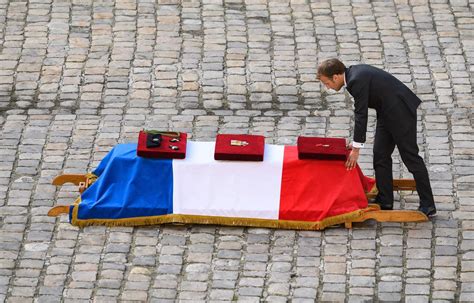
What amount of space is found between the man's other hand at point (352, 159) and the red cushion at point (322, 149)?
0.16 feet

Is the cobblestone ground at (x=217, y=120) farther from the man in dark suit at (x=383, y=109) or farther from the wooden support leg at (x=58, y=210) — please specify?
the man in dark suit at (x=383, y=109)

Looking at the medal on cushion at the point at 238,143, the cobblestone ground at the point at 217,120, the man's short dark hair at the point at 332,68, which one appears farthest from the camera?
the medal on cushion at the point at 238,143

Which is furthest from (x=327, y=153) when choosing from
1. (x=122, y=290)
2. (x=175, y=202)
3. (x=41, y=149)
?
(x=41, y=149)

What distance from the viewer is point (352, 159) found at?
11.0m

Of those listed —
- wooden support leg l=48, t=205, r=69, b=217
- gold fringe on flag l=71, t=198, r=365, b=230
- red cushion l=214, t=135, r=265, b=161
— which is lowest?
wooden support leg l=48, t=205, r=69, b=217

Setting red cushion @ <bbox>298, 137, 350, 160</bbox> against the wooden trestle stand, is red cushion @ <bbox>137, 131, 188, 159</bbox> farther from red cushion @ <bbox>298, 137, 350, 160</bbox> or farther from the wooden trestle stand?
red cushion @ <bbox>298, 137, 350, 160</bbox>

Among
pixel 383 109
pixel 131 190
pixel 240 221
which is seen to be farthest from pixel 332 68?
pixel 131 190

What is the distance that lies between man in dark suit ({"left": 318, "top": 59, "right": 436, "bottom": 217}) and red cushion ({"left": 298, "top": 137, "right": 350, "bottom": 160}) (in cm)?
12

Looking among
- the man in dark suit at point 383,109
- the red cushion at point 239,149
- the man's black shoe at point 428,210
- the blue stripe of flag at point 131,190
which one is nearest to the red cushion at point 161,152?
the blue stripe of flag at point 131,190

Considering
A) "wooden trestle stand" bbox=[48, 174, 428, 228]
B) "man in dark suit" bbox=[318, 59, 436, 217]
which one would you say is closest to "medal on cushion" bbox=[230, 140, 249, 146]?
"man in dark suit" bbox=[318, 59, 436, 217]

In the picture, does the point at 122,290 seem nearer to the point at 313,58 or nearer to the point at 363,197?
the point at 363,197

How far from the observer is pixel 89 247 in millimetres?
10953

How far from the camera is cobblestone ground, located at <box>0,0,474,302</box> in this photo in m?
10.5

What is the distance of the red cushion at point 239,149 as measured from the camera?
1106 centimetres
